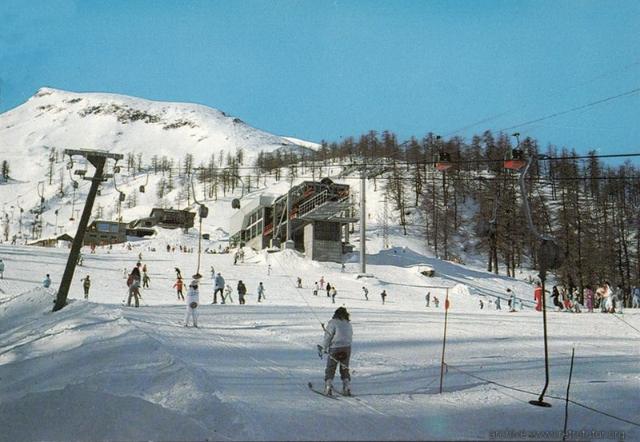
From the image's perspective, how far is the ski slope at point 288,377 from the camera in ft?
24.5

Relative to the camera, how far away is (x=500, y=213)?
227 feet

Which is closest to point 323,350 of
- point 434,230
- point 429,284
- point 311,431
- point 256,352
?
point 311,431

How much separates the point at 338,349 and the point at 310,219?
157 ft

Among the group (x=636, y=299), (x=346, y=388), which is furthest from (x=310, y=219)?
(x=346, y=388)

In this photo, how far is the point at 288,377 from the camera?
34.0 ft

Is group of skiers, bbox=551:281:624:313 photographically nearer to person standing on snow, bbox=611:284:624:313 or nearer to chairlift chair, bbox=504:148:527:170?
person standing on snow, bbox=611:284:624:313

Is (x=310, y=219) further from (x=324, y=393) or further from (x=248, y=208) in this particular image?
(x=324, y=393)

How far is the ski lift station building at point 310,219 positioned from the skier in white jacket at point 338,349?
45126 mm

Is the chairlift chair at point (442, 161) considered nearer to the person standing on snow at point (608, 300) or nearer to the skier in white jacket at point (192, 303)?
the skier in white jacket at point (192, 303)

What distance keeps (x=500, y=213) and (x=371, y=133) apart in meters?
81.0

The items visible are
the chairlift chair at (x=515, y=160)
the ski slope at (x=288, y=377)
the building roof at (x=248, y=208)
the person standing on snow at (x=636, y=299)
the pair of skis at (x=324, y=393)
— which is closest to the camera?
the ski slope at (x=288, y=377)

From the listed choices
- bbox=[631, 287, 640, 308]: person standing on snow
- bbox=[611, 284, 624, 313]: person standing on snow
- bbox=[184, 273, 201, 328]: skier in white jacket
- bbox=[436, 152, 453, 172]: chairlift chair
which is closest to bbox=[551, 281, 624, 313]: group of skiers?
bbox=[611, 284, 624, 313]: person standing on snow

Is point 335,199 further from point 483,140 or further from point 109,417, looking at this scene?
point 483,140

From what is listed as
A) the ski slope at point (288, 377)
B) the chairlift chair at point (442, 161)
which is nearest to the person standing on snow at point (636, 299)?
the ski slope at point (288, 377)
